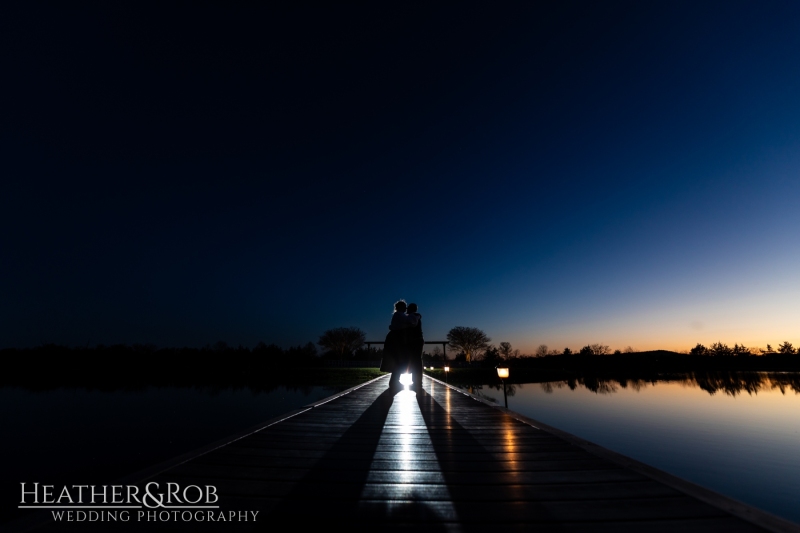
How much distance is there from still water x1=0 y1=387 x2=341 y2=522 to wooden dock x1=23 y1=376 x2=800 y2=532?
15.4 feet

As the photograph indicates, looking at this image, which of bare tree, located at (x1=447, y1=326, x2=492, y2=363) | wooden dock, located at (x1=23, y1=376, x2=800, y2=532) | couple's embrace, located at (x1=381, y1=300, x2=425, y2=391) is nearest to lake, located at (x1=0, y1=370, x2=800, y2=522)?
wooden dock, located at (x1=23, y1=376, x2=800, y2=532)

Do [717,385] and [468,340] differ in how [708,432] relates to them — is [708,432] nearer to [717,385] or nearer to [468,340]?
[717,385]

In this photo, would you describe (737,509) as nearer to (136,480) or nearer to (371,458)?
(371,458)

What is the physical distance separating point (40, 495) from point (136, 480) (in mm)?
591

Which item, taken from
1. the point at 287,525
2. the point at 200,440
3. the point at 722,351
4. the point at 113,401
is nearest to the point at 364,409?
the point at 287,525

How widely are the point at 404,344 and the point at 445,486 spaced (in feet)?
13.2

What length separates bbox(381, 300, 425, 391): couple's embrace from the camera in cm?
647

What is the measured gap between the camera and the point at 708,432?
12430 millimetres

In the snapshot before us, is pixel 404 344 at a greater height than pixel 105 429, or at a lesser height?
greater

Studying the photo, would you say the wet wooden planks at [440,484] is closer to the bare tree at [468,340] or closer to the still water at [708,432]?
the still water at [708,432]

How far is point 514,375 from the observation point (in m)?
43.6

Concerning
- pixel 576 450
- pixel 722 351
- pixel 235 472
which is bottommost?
pixel 722 351

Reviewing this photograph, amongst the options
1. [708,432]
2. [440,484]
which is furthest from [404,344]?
[708,432]

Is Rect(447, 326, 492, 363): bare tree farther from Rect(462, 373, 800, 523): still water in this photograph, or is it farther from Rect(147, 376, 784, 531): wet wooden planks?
Rect(147, 376, 784, 531): wet wooden planks
